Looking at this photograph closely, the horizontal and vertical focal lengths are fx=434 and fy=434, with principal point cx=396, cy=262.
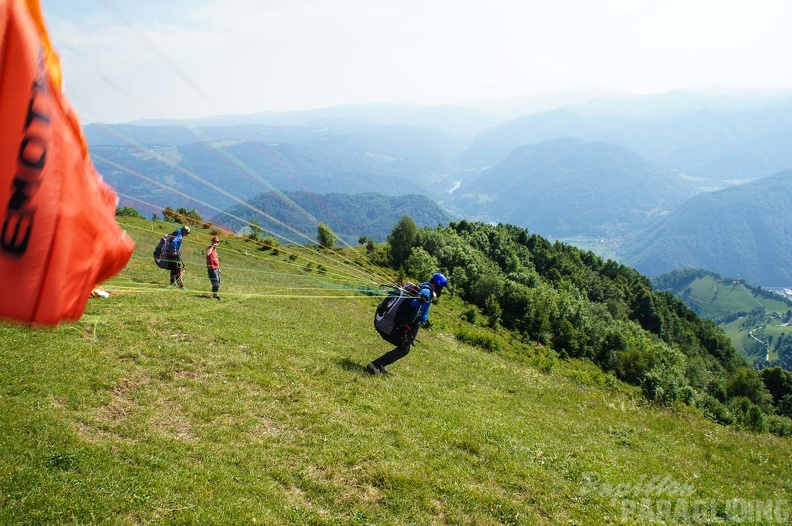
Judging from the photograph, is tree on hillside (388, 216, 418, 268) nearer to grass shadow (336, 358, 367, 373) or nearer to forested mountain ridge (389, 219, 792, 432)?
forested mountain ridge (389, 219, 792, 432)

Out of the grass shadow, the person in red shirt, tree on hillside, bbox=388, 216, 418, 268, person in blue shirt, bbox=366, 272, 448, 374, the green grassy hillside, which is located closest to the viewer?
the green grassy hillside

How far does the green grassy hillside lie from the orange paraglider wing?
343cm

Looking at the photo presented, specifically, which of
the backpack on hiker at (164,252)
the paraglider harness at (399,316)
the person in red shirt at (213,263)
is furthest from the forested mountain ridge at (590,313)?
the backpack on hiker at (164,252)

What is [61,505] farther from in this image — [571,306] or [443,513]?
[571,306]

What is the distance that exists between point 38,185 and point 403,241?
274ft

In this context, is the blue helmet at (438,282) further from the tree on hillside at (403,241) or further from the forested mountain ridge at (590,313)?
the tree on hillside at (403,241)

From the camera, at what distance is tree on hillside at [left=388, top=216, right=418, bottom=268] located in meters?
85.3

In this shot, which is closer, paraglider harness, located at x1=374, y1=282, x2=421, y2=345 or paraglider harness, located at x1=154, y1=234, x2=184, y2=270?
paraglider harness, located at x1=374, y1=282, x2=421, y2=345

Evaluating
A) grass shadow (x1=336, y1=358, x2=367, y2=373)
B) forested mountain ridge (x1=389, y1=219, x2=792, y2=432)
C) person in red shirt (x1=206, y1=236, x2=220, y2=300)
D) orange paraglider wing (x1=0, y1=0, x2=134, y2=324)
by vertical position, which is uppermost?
orange paraglider wing (x1=0, y1=0, x2=134, y2=324)

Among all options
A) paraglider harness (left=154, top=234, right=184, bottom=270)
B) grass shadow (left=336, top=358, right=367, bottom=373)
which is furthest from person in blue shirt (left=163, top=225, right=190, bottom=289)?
grass shadow (left=336, top=358, right=367, bottom=373)

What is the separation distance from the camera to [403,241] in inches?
3388

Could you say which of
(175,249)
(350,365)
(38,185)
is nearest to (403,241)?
(175,249)

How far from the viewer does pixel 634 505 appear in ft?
32.9

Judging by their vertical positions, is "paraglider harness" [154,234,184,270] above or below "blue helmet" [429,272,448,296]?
below
